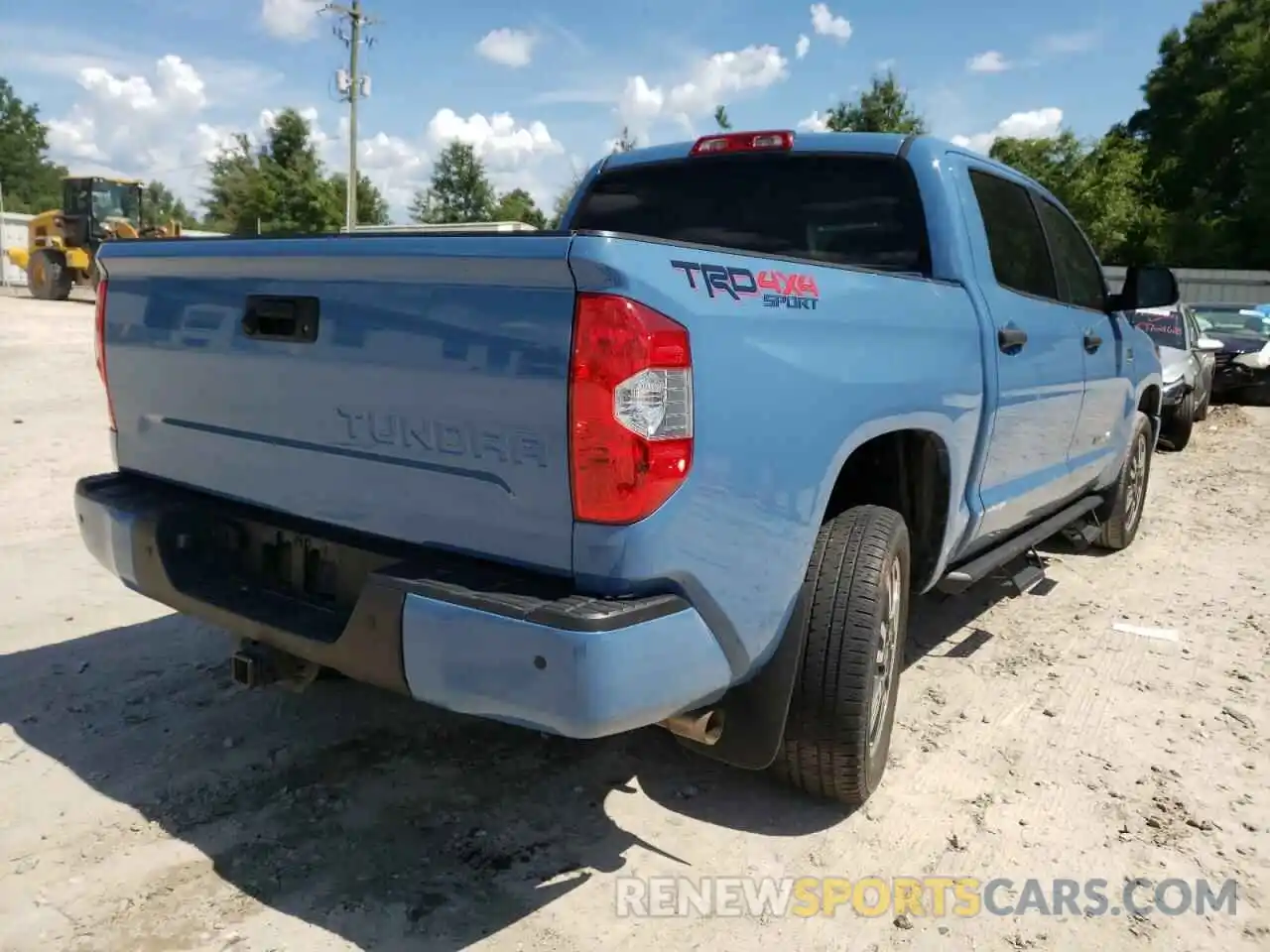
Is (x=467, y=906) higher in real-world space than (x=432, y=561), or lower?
lower

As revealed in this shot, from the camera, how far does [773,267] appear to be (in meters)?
2.45

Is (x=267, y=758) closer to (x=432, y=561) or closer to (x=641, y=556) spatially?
(x=432, y=561)

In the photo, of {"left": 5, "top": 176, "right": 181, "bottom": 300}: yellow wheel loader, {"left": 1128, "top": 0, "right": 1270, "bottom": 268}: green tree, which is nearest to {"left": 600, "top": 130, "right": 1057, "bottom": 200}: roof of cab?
{"left": 5, "top": 176, "right": 181, "bottom": 300}: yellow wheel loader

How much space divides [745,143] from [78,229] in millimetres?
25207

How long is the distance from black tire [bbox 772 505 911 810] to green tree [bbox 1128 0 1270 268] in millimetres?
42152

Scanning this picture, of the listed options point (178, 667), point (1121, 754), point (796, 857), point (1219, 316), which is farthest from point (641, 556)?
point (1219, 316)

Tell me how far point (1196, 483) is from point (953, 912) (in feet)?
27.0

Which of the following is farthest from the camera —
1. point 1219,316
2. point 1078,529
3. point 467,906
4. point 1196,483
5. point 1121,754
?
point 1219,316

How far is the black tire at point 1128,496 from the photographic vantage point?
624cm

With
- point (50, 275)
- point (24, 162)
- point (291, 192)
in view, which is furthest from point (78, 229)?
point (24, 162)

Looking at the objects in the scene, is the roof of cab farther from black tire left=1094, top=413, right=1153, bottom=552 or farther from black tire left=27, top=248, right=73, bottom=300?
black tire left=27, top=248, right=73, bottom=300

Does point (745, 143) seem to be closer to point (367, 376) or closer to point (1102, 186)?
point (367, 376)

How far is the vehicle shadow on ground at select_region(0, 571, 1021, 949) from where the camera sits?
259cm

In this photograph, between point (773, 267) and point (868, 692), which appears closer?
point (773, 267)
